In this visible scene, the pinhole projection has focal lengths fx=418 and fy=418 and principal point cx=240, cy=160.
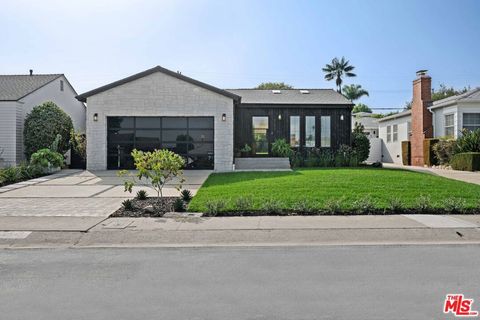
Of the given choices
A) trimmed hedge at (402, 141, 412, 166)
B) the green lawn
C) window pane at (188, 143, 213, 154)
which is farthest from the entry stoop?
trimmed hedge at (402, 141, 412, 166)

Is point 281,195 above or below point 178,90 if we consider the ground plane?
below

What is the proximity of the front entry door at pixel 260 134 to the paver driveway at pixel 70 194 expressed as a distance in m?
5.63

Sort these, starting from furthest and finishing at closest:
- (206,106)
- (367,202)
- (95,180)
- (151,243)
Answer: (206,106) < (95,180) < (367,202) < (151,243)

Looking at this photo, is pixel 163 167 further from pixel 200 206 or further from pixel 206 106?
pixel 206 106

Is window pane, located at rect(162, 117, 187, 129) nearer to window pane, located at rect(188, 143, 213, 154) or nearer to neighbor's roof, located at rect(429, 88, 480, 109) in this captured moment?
→ window pane, located at rect(188, 143, 213, 154)

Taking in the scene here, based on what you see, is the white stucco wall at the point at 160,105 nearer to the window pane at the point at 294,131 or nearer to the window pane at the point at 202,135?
the window pane at the point at 202,135

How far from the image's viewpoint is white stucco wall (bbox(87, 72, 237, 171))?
1978 centimetres

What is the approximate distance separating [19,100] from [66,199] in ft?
41.8

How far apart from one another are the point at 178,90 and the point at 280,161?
615cm

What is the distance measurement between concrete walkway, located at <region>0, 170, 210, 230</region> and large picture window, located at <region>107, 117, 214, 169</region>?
185 centimetres

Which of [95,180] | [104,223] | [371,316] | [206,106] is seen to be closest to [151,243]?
[104,223]

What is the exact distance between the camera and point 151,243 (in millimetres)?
7172

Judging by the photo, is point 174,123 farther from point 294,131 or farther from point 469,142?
point 469,142

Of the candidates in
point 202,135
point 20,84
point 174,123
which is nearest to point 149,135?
point 174,123
